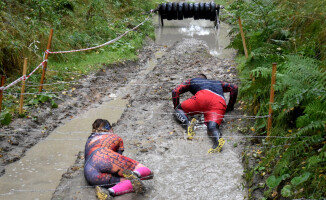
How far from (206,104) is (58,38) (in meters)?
5.59

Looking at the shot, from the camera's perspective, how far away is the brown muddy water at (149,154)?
447 centimetres

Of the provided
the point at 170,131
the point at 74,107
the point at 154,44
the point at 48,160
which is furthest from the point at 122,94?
the point at 154,44

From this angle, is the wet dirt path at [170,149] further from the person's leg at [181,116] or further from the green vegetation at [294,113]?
the green vegetation at [294,113]

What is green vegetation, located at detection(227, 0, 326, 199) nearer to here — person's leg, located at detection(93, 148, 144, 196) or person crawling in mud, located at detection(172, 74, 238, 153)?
person crawling in mud, located at detection(172, 74, 238, 153)

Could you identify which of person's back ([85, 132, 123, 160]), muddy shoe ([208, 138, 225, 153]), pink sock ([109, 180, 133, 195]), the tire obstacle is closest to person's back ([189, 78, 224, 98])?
muddy shoe ([208, 138, 225, 153])

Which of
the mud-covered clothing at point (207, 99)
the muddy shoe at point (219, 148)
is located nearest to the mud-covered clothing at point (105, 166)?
the muddy shoe at point (219, 148)

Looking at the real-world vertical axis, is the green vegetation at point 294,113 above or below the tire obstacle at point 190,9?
below

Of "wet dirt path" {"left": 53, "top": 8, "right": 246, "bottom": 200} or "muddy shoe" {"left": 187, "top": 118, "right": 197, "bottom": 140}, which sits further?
"muddy shoe" {"left": 187, "top": 118, "right": 197, "bottom": 140}

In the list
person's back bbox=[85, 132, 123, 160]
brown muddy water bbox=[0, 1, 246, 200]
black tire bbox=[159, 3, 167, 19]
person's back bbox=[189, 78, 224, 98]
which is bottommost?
brown muddy water bbox=[0, 1, 246, 200]

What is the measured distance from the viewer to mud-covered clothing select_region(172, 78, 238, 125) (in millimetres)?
6055

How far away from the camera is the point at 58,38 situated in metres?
9.66

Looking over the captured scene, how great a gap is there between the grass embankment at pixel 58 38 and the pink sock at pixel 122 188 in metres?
3.01

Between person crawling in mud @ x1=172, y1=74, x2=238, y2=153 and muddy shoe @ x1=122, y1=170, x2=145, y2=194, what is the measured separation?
1.66 meters

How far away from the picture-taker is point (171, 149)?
542 cm
